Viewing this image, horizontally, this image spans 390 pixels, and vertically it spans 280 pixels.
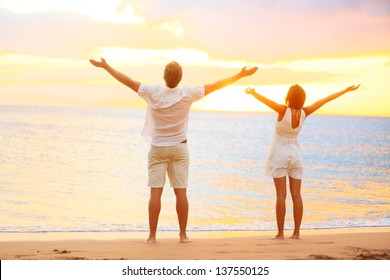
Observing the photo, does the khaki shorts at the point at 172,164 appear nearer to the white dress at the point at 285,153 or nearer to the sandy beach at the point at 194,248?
the sandy beach at the point at 194,248

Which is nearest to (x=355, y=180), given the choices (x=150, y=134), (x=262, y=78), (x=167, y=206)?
(x=262, y=78)

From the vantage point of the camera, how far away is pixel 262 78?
12.2 meters

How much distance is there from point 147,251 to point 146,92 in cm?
126

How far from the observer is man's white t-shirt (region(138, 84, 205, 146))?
16.4 ft

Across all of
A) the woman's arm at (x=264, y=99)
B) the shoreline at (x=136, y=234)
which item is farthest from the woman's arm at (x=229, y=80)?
the shoreline at (x=136, y=234)

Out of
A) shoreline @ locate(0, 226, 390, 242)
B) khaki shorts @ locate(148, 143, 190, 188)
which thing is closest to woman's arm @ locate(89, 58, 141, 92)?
khaki shorts @ locate(148, 143, 190, 188)

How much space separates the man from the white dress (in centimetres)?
73

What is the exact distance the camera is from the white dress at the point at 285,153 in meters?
5.45

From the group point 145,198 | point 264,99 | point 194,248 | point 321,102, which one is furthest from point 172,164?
point 145,198

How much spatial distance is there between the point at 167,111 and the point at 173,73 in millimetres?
308

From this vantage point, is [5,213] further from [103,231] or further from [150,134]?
[150,134]

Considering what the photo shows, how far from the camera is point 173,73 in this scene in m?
4.96

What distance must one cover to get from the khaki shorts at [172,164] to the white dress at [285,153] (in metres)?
0.84

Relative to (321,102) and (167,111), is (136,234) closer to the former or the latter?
(167,111)
